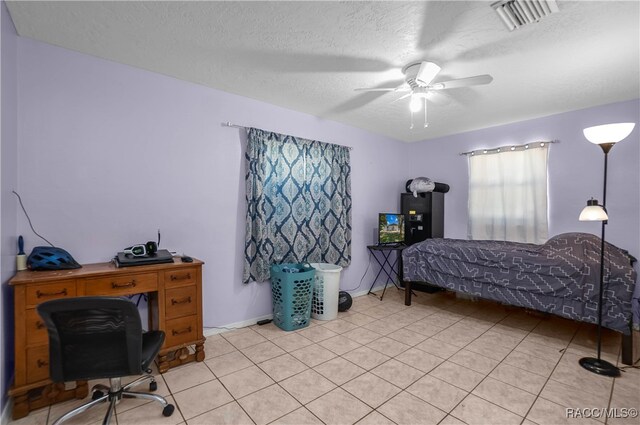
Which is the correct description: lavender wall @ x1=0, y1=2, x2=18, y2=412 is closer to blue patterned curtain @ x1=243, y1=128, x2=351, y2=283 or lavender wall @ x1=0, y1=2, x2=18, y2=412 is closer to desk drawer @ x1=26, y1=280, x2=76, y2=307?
desk drawer @ x1=26, y1=280, x2=76, y2=307

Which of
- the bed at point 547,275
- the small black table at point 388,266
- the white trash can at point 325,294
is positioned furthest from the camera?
the small black table at point 388,266

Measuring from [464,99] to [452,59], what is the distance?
39.9 inches

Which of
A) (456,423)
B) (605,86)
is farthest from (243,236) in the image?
(605,86)

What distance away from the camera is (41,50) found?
2.10 metres

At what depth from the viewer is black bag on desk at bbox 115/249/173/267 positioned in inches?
82.6

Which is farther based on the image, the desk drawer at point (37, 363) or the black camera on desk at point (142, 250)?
the black camera on desk at point (142, 250)

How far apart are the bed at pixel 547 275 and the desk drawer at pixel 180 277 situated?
2.67 m

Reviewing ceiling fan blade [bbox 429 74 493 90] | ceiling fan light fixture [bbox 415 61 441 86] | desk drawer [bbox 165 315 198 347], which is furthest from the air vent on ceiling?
desk drawer [bbox 165 315 198 347]

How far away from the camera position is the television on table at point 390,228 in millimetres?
4121

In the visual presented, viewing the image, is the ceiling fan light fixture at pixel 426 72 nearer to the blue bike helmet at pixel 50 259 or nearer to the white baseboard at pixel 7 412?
the blue bike helmet at pixel 50 259

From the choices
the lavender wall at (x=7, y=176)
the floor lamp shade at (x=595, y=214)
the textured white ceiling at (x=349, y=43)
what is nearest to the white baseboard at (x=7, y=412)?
the lavender wall at (x=7, y=176)

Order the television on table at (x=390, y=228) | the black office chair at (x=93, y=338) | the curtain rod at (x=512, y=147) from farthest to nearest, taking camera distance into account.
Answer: the television on table at (x=390, y=228), the curtain rod at (x=512, y=147), the black office chair at (x=93, y=338)

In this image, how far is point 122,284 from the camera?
204 centimetres

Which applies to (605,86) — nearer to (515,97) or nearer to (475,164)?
(515,97)
